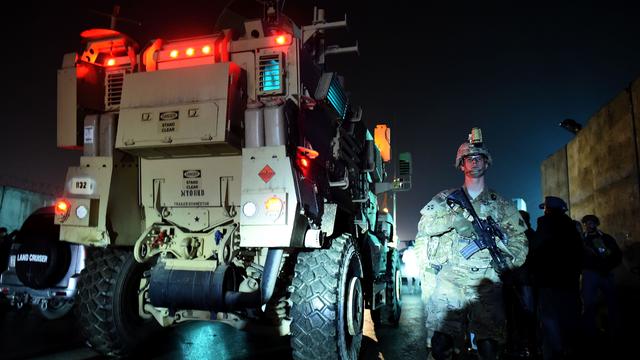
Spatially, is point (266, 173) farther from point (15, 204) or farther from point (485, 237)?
point (15, 204)

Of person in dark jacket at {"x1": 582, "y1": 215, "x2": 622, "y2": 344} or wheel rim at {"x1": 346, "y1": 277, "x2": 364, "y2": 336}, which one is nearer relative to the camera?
wheel rim at {"x1": 346, "y1": 277, "x2": 364, "y2": 336}

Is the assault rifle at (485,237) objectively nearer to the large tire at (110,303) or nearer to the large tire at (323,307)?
the large tire at (323,307)

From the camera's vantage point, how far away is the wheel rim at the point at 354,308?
4.49 meters

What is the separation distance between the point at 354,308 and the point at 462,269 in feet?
4.54

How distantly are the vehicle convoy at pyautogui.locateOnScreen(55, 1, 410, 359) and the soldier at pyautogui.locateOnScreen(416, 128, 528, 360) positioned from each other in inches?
35.3

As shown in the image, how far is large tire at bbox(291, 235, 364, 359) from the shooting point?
13.2 feet

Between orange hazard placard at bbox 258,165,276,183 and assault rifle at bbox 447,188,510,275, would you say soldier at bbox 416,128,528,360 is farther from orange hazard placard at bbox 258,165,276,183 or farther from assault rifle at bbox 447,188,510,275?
orange hazard placard at bbox 258,165,276,183

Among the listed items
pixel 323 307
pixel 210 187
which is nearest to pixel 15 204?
pixel 210 187

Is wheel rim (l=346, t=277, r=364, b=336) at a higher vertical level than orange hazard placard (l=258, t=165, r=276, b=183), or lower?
lower

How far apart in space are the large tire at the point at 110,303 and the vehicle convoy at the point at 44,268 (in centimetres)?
253

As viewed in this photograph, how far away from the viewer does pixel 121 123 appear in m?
4.51

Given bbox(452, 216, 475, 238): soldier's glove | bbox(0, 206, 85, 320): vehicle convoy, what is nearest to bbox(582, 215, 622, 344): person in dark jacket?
bbox(452, 216, 475, 238): soldier's glove

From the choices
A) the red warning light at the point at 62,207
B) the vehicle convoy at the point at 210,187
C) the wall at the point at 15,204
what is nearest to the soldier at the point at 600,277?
the vehicle convoy at the point at 210,187

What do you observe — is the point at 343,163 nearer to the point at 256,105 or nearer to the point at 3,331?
the point at 256,105
